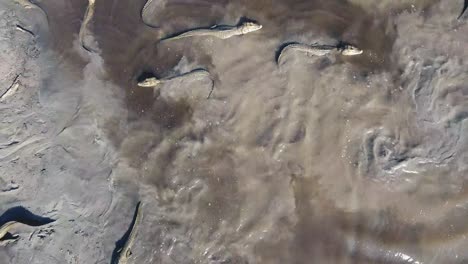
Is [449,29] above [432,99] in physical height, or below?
above

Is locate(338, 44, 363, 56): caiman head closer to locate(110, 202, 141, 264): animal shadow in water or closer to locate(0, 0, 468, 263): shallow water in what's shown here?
locate(0, 0, 468, 263): shallow water

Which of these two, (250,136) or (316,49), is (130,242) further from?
(316,49)

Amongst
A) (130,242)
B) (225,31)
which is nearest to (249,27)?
(225,31)

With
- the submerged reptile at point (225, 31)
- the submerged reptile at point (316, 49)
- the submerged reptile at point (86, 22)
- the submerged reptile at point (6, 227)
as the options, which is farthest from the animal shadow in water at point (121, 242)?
the submerged reptile at point (316, 49)

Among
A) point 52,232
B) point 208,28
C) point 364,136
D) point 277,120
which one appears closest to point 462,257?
point 364,136

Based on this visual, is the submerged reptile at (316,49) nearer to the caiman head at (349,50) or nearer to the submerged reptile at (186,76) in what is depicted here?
the caiman head at (349,50)

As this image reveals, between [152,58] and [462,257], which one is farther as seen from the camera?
[152,58]

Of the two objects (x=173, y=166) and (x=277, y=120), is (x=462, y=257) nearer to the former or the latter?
(x=277, y=120)
